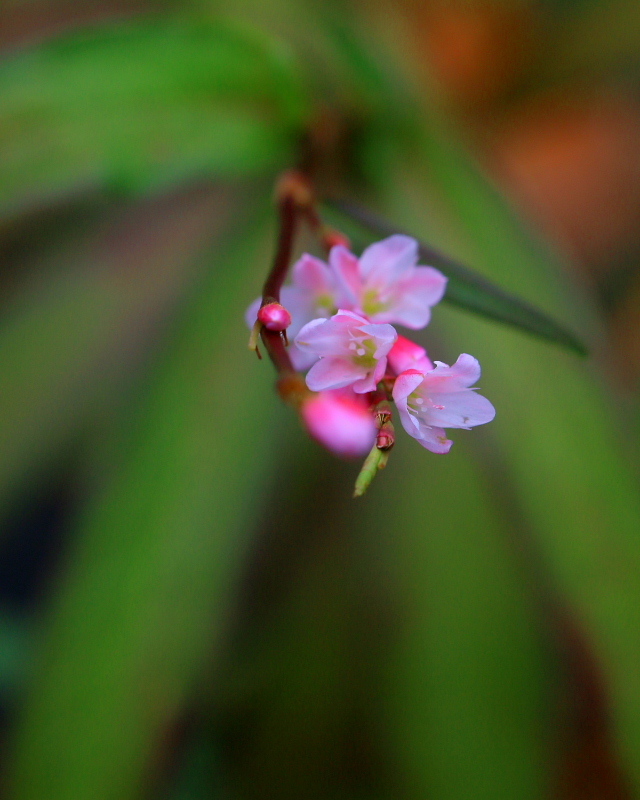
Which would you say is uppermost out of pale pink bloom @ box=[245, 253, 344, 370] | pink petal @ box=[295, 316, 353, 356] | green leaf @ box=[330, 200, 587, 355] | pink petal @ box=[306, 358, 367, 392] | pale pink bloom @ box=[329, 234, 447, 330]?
green leaf @ box=[330, 200, 587, 355]

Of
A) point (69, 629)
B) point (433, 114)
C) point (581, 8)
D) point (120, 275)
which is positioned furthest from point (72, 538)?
point (581, 8)

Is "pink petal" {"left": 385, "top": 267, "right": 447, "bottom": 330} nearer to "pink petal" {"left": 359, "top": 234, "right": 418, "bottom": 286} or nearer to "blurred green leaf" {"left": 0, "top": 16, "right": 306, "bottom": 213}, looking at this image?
"pink petal" {"left": 359, "top": 234, "right": 418, "bottom": 286}

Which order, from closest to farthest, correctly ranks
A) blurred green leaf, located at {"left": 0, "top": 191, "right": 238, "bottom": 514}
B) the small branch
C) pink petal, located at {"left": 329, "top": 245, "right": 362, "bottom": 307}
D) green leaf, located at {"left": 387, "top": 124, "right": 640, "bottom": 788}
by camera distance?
the small branch → pink petal, located at {"left": 329, "top": 245, "right": 362, "bottom": 307} → green leaf, located at {"left": 387, "top": 124, "right": 640, "bottom": 788} → blurred green leaf, located at {"left": 0, "top": 191, "right": 238, "bottom": 514}

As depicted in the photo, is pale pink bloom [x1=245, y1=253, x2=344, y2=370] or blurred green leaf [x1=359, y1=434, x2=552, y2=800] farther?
blurred green leaf [x1=359, y1=434, x2=552, y2=800]

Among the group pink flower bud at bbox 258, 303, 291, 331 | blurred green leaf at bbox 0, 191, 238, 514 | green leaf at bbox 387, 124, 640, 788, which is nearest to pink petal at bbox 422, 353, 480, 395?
pink flower bud at bbox 258, 303, 291, 331

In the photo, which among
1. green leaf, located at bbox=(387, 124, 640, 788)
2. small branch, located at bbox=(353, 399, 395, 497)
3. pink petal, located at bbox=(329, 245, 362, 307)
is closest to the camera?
small branch, located at bbox=(353, 399, 395, 497)

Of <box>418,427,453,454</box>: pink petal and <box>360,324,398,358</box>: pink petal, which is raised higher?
<box>360,324,398,358</box>: pink petal

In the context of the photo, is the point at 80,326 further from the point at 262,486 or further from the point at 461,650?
the point at 461,650

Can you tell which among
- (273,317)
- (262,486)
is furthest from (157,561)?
(273,317)
